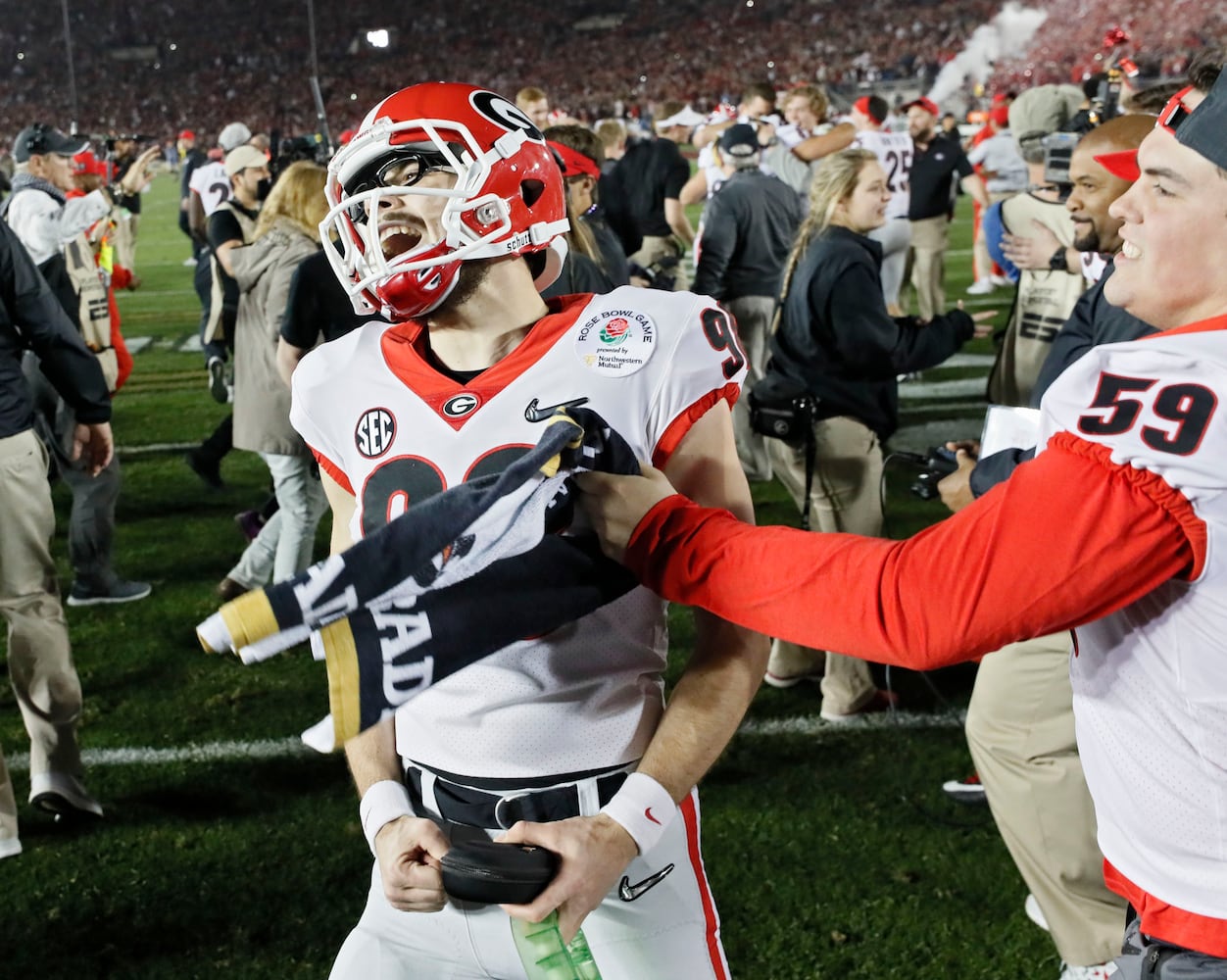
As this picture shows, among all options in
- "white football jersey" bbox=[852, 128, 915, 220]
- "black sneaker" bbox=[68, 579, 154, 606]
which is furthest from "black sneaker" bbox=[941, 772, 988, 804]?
"white football jersey" bbox=[852, 128, 915, 220]

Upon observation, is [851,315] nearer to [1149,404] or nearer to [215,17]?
[1149,404]

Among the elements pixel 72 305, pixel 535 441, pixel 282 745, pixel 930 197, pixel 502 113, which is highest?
pixel 502 113

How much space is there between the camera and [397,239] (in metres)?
1.95

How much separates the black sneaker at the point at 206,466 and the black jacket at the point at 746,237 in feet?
9.86

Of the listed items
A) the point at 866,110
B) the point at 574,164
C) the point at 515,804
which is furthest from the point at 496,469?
the point at 866,110

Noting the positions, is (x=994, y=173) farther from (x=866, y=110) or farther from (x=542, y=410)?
(x=542, y=410)

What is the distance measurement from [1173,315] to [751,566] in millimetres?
591

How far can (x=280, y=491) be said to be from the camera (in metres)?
5.60

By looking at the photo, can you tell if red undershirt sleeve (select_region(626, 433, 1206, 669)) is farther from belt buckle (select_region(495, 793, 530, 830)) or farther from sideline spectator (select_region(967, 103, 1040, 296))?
sideline spectator (select_region(967, 103, 1040, 296))

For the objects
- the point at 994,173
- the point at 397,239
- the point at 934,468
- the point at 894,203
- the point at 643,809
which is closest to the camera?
the point at 643,809

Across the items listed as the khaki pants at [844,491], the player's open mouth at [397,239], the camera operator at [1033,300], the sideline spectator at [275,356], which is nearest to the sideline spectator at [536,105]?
the sideline spectator at [275,356]

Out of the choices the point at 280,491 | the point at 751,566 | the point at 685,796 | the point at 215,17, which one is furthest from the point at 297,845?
the point at 215,17

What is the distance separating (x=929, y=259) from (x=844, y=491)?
23.2 ft

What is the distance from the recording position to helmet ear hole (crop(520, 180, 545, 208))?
→ 2.02 metres
